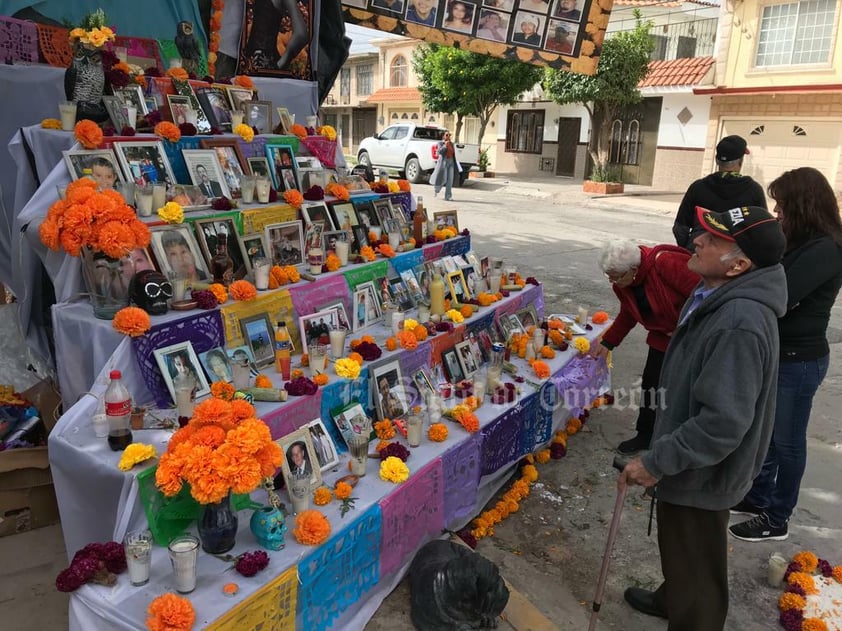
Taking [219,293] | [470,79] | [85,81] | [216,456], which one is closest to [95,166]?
[85,81]

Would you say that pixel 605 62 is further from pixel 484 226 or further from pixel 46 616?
pixel 46 616

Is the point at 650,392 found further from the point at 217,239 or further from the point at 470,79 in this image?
the point at 470,79

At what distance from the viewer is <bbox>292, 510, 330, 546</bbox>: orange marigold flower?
2537 mm

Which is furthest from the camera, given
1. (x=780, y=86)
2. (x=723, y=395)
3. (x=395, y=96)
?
(x=395, y=96)

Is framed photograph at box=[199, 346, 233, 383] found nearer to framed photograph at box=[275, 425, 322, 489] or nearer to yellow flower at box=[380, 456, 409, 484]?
framed photograph at box=[275, 425, 322, 489]

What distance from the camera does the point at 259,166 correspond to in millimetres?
4344

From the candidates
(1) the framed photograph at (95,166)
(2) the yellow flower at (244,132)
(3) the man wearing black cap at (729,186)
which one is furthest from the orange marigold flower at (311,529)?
(3) the man wearing black cap at (729,186)

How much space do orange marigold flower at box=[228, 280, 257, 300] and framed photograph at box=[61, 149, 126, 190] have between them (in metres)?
0.90

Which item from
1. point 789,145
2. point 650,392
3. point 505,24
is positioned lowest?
point 650,392

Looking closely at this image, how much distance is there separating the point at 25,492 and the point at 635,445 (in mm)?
3883

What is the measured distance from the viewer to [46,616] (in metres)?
2.84

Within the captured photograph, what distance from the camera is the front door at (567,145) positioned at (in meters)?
23.7

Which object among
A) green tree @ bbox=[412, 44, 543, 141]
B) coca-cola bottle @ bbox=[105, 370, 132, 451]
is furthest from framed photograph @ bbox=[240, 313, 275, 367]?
green tree @ bbox=[412, 44, 543, 141]

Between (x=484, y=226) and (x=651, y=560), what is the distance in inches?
384
